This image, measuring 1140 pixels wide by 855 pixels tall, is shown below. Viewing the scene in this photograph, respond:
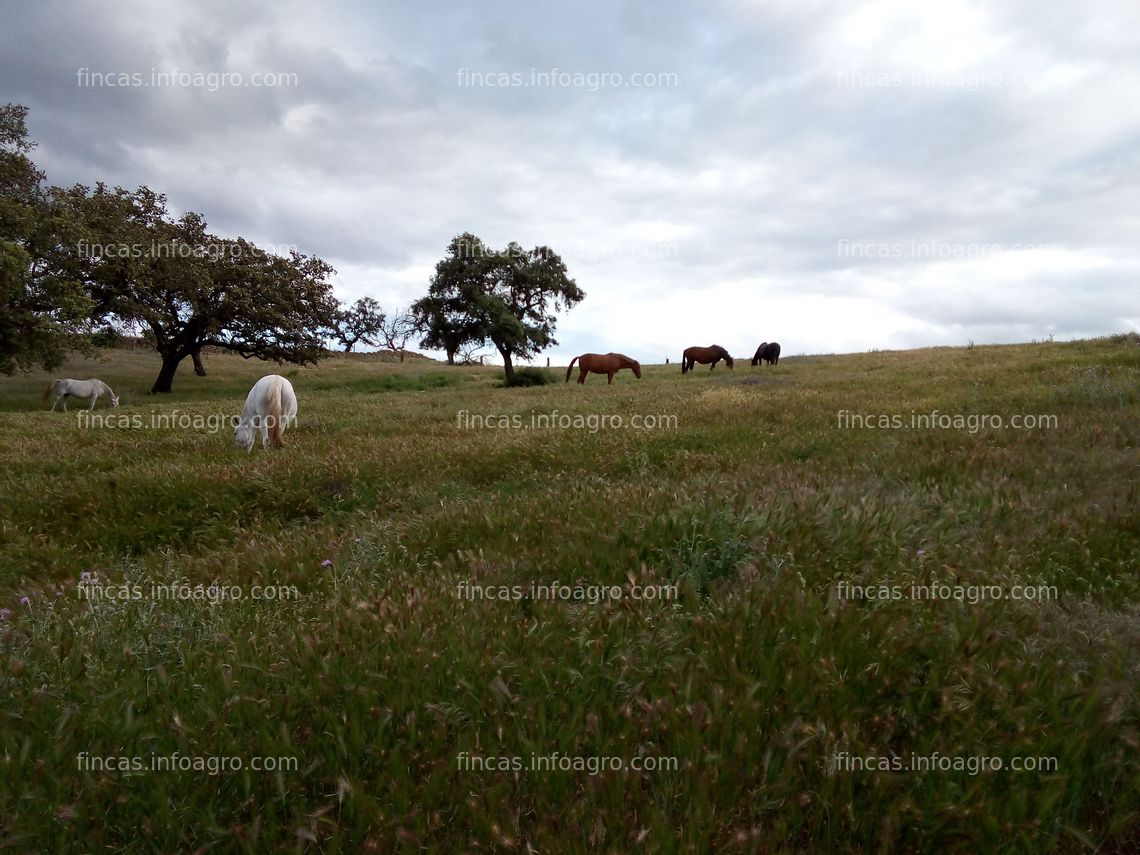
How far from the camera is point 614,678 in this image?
274 centimetres

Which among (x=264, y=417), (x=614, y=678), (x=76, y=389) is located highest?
(x=76, y=389)

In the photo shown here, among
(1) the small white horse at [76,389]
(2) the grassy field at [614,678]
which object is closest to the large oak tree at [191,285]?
(1) the small white horse at [76,389]

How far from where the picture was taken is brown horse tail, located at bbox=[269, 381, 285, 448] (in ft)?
37.3

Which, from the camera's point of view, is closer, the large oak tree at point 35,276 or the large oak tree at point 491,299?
the large oak tree at point 35,276

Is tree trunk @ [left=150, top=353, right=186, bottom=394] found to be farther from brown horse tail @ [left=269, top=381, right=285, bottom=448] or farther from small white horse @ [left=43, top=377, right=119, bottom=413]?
brown horse tail @ [left=269, top=381, right=285, bottom=448]

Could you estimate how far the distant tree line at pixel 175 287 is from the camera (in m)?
29.9

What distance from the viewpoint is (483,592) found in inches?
147

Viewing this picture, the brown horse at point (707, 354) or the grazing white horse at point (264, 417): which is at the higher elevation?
the brown horse at point (707, 354)

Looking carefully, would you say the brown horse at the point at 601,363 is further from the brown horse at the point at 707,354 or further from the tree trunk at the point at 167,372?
the tree trunk at the point at 167,372

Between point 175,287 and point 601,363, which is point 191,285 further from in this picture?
point 601,363

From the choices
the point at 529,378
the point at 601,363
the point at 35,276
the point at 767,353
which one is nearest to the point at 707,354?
the point at 767,353

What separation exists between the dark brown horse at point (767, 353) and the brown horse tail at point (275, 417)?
35.9 m

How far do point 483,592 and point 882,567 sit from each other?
265cm

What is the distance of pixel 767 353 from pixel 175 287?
3898 centimetres
